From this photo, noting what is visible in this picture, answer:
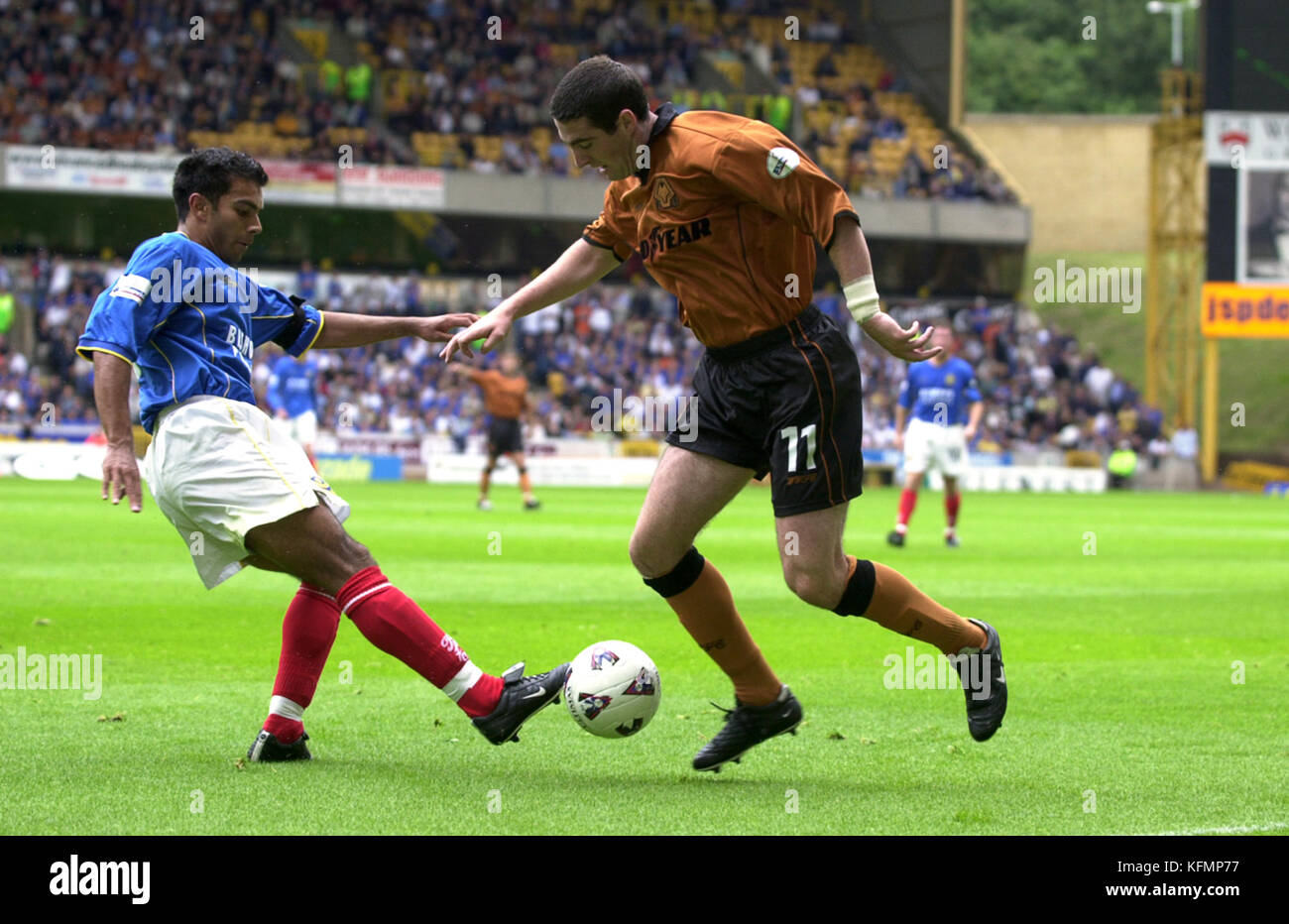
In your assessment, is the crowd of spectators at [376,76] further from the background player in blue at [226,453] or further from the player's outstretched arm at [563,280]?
the background player in blue at [226,453]

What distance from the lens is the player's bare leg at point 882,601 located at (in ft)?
17.8

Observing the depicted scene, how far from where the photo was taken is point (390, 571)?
1341 centimetres

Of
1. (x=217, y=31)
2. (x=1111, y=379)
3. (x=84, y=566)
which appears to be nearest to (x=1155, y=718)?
(x=84, y=566)

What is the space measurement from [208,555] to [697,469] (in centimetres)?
170

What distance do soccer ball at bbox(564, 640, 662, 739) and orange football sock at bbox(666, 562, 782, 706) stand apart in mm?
243

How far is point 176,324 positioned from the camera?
216 inches

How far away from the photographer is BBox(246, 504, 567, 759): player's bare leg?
17.4ft

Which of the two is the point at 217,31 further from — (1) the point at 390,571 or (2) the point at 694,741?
(2) the point at 694,741

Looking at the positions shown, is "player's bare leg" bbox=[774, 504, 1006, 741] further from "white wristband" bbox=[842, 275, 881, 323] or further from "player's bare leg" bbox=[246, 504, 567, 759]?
"player's bare leg" bbox=[246, 504, 567, 759]

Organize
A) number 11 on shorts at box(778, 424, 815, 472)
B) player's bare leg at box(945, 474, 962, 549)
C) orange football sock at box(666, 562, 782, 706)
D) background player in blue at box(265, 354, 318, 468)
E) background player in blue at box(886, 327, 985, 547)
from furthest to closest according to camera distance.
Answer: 1. background player in blue at box(265, 354, 318, 468)
2. background player in blue at box(886, 327, 985, 547)
3. player's bare leg at box(945, 474, 962, 549)
4. orange football sock at box(666, 562, 782, 706)
5. number 11 on shorts at box(778, 424, 815, 472)

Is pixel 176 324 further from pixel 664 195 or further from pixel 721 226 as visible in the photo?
pixel 721 226

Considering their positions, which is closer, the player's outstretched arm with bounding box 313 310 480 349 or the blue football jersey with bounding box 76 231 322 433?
the blue football jersey with bounding box 76 231 322 433

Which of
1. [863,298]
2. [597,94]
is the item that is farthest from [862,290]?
[597,94]

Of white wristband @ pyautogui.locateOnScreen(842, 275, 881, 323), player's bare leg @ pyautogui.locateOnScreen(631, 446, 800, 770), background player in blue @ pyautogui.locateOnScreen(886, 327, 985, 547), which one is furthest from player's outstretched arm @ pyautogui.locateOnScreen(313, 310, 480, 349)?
background player in blue @ pyautogui.locateOnScreen(886, 327, 985, 547)
